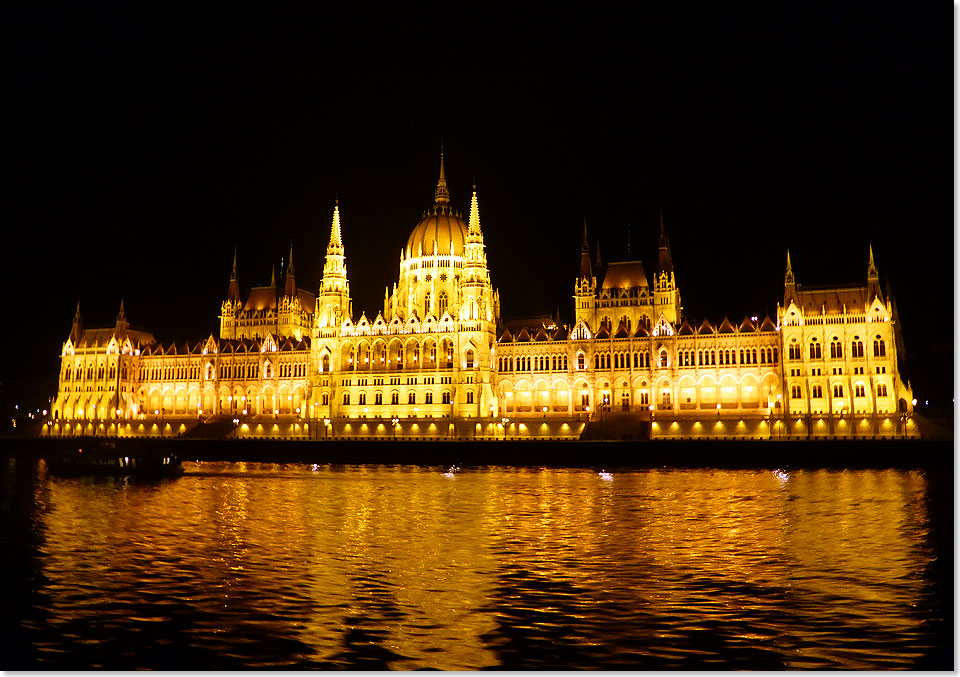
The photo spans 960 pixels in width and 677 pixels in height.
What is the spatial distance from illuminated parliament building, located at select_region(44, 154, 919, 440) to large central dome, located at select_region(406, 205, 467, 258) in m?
0.20

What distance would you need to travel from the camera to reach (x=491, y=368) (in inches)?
3932

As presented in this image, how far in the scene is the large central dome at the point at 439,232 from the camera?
11531 centimetres

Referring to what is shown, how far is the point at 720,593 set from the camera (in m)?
22.6

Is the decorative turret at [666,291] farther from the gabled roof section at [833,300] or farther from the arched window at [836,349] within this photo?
the arched window at [836,349]

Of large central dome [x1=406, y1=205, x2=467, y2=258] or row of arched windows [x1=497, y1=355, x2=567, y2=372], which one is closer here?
row of arched windows [x1=497, y1=355, x2=567, y2=372]

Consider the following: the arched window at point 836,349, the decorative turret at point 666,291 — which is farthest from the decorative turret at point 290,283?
the arched window at point 836,349

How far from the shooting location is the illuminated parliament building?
88.1m

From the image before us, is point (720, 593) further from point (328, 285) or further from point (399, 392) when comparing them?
point (328, 285)

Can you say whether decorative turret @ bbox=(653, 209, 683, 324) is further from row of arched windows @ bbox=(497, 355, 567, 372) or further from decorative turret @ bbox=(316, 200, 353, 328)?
decorative turret @ bbox=(316, 200, 353, 328)

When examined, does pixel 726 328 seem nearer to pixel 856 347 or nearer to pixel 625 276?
pixel 856 347

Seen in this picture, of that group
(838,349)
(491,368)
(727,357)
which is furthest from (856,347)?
(491,368)

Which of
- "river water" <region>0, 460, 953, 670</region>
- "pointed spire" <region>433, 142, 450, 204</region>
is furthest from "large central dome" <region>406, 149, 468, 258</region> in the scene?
"river water" <region>0, 460, 953, 670</region>

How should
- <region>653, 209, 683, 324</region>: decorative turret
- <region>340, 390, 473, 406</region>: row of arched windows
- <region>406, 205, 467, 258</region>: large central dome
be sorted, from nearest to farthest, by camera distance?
<region>340, 390, 473, 406</region>: row of arched windows, <region>653, 209, 683, 324</region>: decorative turret, <region>406, 205, 467, 258</region>: large central dome

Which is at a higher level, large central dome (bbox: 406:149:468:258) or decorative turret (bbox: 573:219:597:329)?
large central dome (bbox: 406:149:468:258)
